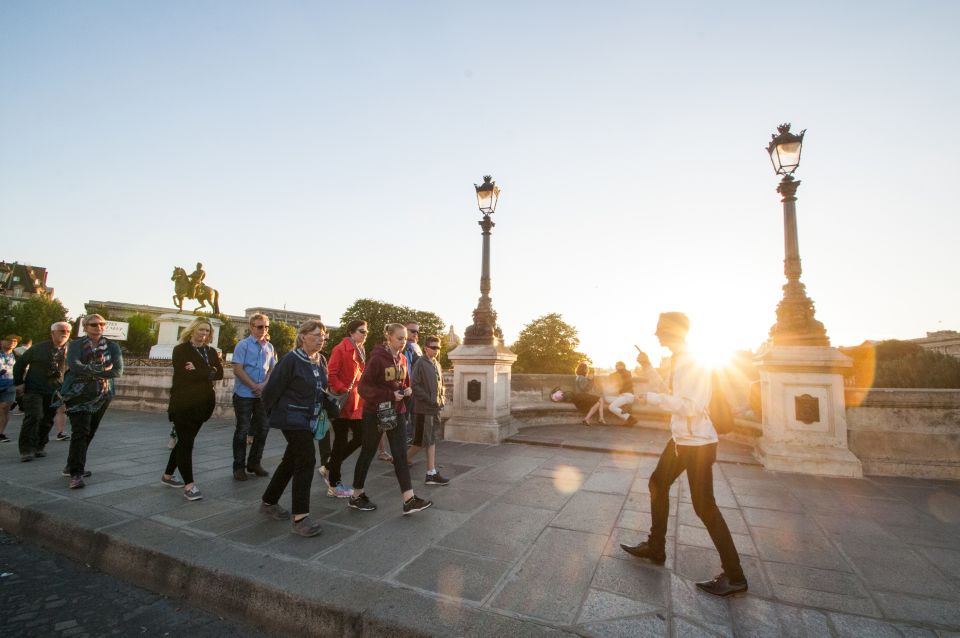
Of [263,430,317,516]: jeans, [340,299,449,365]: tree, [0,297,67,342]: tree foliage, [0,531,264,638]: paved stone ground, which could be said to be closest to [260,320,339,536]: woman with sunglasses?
[263,430,317,516]: jeans

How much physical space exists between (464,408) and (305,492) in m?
5.07

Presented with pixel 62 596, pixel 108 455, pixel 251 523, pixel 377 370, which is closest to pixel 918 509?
pixel 377 370

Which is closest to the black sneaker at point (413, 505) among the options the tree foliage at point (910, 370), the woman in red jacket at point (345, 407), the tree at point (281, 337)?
the woman in red jacket at point (345, 407)

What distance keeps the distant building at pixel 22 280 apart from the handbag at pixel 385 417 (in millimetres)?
112306

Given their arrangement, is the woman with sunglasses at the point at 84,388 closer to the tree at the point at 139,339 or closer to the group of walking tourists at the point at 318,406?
the group of walking tourists at the point at 318,406

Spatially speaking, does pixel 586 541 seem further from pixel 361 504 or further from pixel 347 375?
pixel 347 375

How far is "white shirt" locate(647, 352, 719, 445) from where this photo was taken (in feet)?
10.1

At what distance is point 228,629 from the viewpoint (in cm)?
268

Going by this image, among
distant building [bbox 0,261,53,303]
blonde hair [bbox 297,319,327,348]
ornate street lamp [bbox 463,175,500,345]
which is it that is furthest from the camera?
distant building [bbox 0,261,53,303]

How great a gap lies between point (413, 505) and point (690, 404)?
2.75m

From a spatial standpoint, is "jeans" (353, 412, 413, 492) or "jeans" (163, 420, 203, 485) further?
"jeans" (163, 420, 203, 485)

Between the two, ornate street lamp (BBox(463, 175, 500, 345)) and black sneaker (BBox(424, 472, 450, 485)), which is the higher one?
ornate street lamp (BBox(463, 175, 500, 345))

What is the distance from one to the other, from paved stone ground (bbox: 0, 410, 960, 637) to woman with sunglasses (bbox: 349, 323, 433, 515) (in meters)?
0.19

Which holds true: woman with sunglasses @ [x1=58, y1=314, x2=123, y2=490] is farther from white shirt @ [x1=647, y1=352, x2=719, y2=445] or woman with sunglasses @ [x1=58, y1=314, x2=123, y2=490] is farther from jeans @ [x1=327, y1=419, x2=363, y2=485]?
white shirt @ [x1=647, y1=352, x2=719, y2=445]
